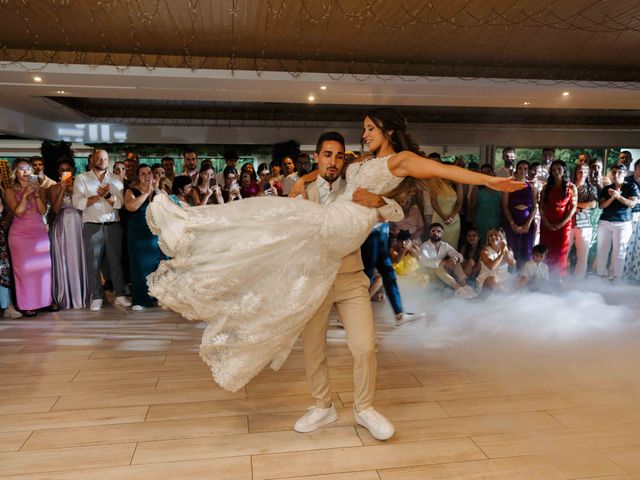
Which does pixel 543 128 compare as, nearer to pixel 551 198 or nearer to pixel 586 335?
pixel 551 198

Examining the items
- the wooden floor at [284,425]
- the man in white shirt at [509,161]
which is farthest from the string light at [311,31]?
the wooden floor at [284,425]

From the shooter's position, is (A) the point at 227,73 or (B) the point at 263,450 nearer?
(B) the point at 263,450


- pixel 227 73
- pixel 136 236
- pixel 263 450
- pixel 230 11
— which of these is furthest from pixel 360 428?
pixel 227 73

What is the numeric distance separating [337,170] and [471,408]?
1.34 meters

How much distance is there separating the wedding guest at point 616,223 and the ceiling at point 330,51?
1597 millimetres

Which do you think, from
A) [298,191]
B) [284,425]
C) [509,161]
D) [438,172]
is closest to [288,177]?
[298,191]

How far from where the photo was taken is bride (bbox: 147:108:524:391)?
2.28 meters

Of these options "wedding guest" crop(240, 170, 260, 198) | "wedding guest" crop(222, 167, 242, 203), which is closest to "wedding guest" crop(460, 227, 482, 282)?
"wedding guest" crop(240, 170, 260, 198)

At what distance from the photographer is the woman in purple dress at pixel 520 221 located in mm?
5723

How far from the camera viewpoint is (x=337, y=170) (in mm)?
2572

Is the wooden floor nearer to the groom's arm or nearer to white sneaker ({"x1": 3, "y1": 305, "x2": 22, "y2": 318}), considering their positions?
the groom's arm

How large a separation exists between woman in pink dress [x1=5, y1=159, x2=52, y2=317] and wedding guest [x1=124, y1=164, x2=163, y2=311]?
2.40 feet

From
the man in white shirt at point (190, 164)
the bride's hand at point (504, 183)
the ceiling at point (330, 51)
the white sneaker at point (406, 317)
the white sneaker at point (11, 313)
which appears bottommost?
the white sneaker at point (11, 313)

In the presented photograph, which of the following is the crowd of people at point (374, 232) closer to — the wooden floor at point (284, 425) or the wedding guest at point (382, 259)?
the wedding guest at point (382, 259)
